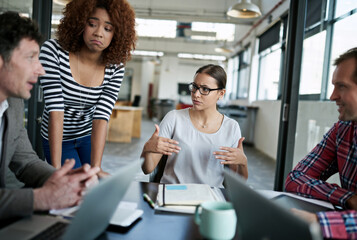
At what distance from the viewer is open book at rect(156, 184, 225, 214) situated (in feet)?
3.46

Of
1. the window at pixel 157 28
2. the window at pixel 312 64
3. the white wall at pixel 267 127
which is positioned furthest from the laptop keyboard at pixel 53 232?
the window at pixel 157 28

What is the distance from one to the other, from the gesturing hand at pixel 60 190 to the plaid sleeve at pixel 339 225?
0.73 metres

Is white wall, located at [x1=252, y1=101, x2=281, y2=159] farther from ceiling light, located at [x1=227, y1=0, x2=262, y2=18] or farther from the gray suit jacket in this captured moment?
the gray suit jacket

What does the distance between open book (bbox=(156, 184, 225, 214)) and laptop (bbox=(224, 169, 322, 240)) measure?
41 cm

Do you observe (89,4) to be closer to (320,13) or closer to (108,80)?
(108,80)

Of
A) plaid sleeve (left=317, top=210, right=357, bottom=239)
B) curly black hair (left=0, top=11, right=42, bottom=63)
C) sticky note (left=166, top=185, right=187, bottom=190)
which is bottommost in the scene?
sticky note (left=166, top=185, right=187, bottom=190)

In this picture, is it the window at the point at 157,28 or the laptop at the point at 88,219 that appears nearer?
the laptop at the point at 88,219

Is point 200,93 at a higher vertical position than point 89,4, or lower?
lower

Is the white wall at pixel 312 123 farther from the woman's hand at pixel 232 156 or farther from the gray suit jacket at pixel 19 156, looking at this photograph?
the gray suit jacket at pixel 19 156

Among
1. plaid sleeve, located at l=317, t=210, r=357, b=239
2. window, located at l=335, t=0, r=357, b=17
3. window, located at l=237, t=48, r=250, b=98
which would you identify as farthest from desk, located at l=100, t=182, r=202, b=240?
window, located at l=237, t=48, r=250, b=98

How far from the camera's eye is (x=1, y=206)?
0.83 m

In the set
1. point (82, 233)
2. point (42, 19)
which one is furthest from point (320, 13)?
point (82, 233)

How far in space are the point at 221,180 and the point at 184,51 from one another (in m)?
12.2

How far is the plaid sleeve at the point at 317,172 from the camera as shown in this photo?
1.34 m
